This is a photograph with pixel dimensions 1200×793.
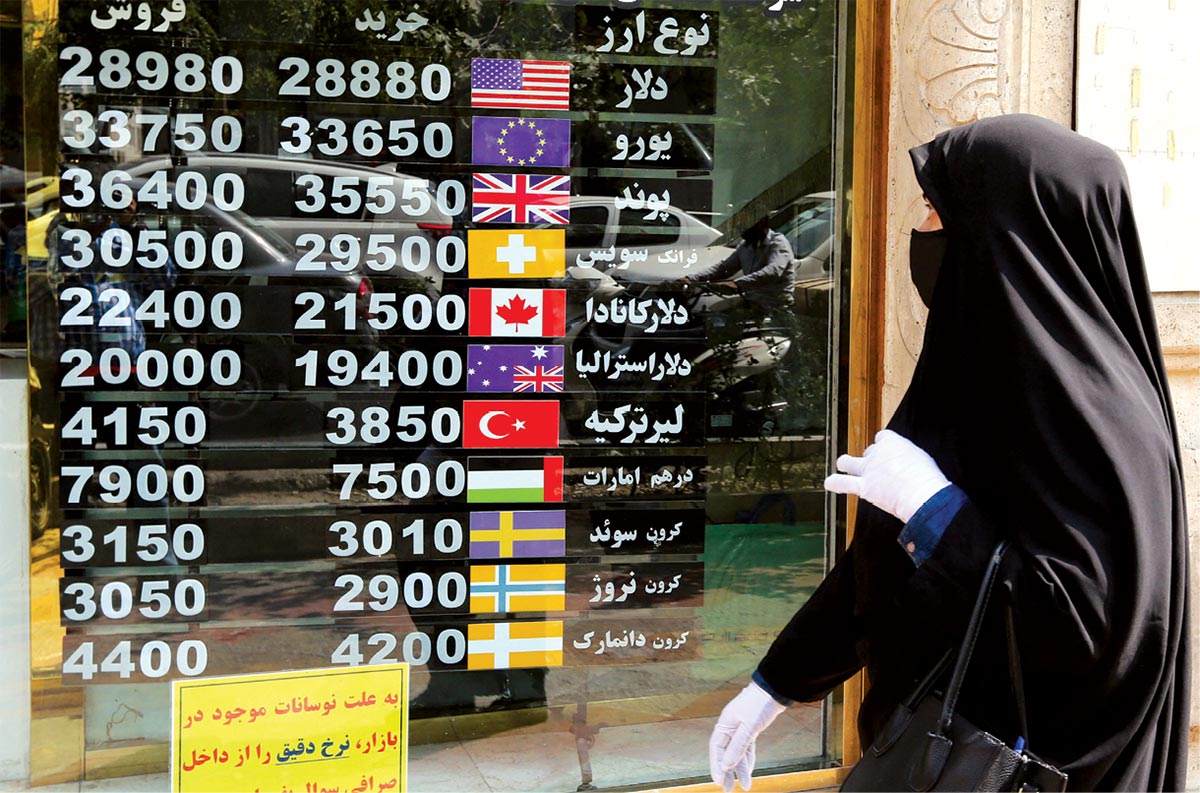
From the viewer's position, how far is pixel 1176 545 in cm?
190

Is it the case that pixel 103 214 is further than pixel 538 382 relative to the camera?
No

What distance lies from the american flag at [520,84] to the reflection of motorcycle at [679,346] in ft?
1.77

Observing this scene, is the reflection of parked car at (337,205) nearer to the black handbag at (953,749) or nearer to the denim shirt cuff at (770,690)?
the denim shirt cuff at (770,690)

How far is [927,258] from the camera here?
7.65ft

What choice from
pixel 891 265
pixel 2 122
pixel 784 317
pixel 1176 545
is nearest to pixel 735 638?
pixel 784 317

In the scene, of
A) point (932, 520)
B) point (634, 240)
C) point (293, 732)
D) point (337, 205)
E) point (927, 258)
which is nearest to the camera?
point (932, 520)

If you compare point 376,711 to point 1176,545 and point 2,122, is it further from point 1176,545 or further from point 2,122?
point 1176,545

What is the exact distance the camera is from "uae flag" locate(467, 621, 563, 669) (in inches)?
155

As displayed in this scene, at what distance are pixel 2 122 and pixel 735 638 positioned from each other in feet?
9.08

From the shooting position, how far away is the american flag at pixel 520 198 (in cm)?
383

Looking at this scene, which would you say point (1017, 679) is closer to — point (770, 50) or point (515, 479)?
point (515, 479)

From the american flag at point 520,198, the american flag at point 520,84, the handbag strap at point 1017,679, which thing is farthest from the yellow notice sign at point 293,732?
the handbag strap at point 1017,679

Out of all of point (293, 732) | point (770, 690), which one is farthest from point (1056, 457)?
point (293, 732)

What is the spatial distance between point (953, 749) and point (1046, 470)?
431 millimetres
